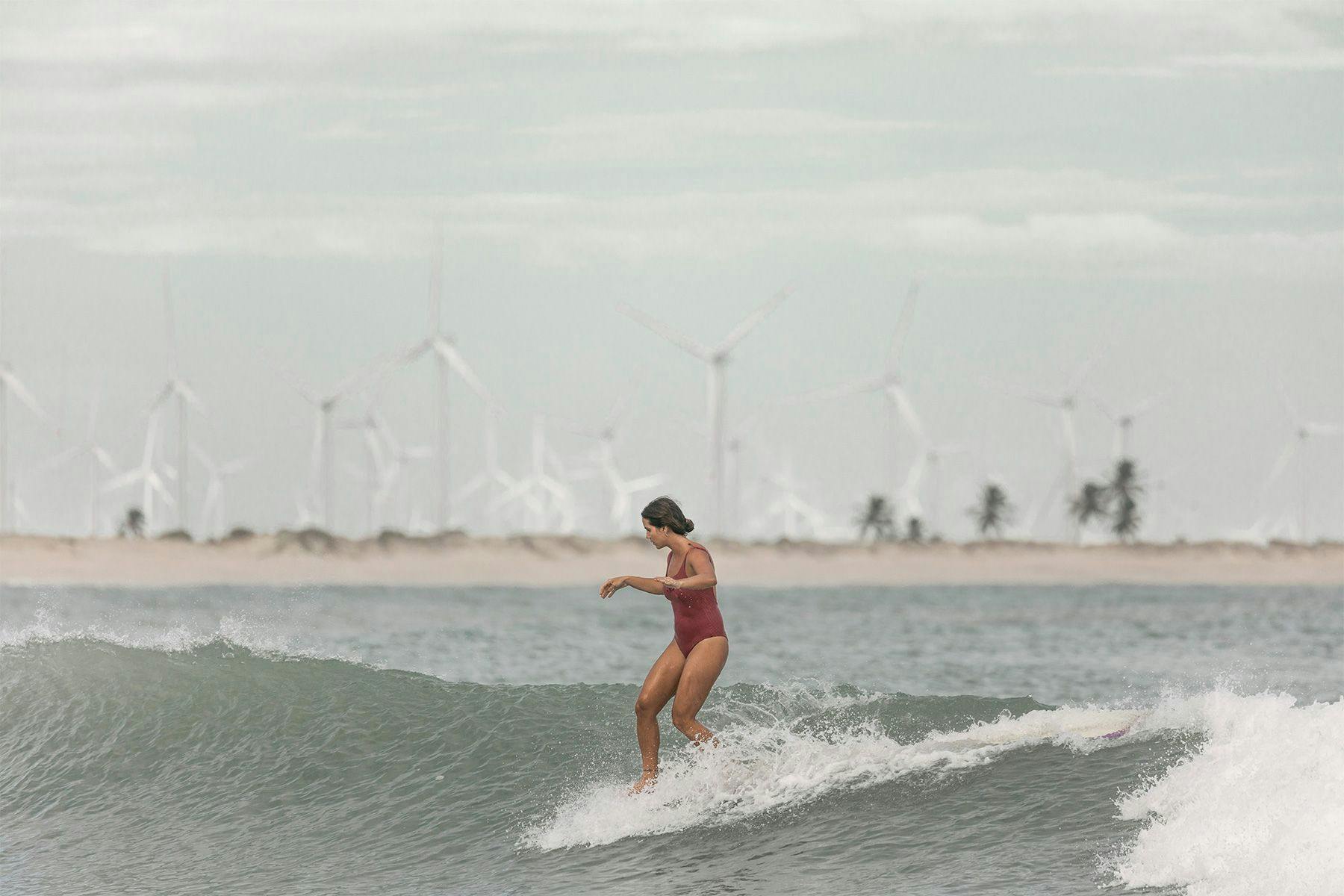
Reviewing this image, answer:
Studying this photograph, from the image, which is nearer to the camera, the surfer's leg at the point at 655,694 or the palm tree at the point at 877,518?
the surfer's leg at the point at 655,694

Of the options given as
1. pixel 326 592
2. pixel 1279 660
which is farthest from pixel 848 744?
pixel 326 592

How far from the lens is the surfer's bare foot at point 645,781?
1224 centimetres

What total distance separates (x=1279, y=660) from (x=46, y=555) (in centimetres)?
6459

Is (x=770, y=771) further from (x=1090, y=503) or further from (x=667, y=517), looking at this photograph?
(x=1090, y=503)

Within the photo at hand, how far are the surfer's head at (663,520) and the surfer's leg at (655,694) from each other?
35.5 inches

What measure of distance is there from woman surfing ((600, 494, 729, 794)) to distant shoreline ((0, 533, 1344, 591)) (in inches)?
2377

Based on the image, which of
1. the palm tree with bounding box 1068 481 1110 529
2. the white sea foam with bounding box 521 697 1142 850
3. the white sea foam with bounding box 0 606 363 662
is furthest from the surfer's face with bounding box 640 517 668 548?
the palm tree with bounding box 1068 481 1110 529

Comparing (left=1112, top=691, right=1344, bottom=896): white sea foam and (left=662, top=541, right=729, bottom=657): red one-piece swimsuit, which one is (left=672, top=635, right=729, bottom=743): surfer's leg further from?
(left=1112, top=691, right=1344, bottom=896): white sea foam

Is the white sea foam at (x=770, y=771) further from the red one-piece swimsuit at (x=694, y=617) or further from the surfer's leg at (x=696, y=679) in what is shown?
the red one-piece swimsuit at (x=694, y=617)

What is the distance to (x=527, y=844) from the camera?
12383 millimetres

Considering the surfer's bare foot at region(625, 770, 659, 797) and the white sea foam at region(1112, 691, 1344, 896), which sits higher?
the white sea foam at region(1112, 691, 1344, 896)

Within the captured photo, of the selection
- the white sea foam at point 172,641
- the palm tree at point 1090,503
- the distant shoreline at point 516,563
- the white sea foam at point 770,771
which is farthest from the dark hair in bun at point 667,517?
the palm tree at point 1090,503

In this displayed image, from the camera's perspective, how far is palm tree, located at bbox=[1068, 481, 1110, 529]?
127562 mm

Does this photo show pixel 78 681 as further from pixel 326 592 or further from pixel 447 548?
pixel 447 548
